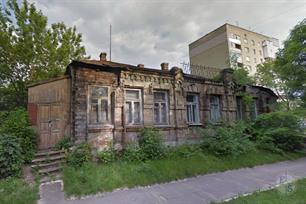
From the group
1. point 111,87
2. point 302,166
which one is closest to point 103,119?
point 111,87

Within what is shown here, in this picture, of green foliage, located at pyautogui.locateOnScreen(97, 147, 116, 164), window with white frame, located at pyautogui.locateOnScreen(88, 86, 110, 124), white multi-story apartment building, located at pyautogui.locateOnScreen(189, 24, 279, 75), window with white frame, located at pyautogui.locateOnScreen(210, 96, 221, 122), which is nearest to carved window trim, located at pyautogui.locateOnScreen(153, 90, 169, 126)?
window with white frame, located at pyautogui.locateOnScreen(88, 86, 110, 124)

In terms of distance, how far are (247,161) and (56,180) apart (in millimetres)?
8129

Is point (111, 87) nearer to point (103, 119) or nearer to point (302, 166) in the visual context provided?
point (103, 119)

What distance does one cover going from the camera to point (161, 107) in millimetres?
11156

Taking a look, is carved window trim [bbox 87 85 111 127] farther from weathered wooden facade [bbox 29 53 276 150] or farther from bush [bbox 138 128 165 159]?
bush [bbox 138 128 165 159]

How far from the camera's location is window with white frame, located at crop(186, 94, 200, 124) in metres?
12.2

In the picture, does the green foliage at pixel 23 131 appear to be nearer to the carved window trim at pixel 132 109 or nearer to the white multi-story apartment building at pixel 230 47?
the carved window trim at pixel 132 109

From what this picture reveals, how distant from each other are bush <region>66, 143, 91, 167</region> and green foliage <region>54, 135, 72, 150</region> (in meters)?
0.61

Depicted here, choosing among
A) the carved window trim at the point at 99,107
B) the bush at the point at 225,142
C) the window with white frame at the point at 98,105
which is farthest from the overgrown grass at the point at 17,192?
the bush at the point at 225,142

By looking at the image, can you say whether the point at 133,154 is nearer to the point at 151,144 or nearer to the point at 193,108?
the point at 151,144

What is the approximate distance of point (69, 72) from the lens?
927 cm

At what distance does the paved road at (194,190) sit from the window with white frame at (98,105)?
3404mm

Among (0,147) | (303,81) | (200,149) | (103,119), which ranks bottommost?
(200,149)

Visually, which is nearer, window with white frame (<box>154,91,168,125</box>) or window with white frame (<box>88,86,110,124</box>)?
window with white frame (<box>88,86,110,124</box>)
